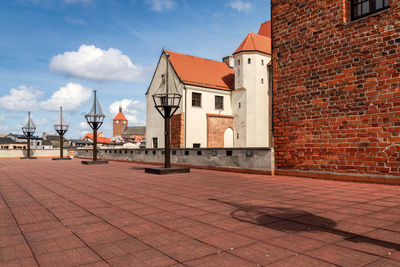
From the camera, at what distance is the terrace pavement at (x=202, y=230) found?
109 inches

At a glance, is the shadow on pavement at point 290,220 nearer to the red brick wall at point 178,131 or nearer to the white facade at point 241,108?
the red brick wall at point 178,131

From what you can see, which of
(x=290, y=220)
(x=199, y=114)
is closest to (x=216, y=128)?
(x=199, y=114)

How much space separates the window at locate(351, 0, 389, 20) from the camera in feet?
27.9

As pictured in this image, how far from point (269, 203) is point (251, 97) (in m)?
24.1

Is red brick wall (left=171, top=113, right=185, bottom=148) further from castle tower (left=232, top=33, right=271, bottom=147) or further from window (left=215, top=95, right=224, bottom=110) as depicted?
castle tower (left=232, top=33, right=271, bottom=147)

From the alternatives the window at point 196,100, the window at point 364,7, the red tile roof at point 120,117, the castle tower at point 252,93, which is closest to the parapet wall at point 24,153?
the window at point 196,100

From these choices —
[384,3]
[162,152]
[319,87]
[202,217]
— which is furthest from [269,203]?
[162,152]

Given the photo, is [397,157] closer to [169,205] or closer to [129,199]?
[169,205]

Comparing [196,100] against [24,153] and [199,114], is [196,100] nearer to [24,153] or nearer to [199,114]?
[199,114]

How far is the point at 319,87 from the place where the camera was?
31.3 ft

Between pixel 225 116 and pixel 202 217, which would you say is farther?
pixel 225 116

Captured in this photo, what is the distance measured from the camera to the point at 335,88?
9070 mm

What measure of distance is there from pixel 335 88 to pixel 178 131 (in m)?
19.3

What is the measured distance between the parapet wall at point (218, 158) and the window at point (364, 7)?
4971 millimetres
